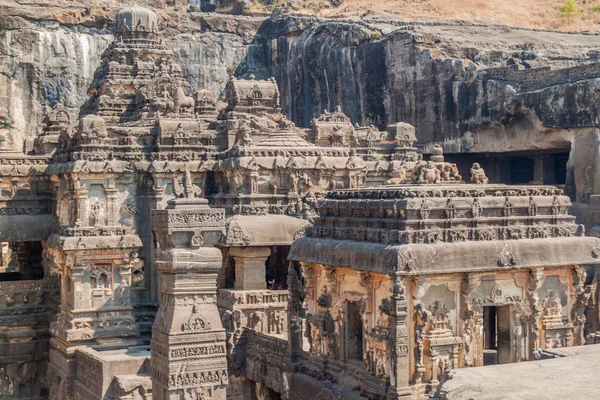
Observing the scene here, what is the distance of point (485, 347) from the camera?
18.0m

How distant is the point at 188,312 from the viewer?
14.5 meters

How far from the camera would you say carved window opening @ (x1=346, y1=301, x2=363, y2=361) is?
15.7m

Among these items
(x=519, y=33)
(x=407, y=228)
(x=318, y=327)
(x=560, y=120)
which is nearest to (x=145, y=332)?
(x=318, y=327)

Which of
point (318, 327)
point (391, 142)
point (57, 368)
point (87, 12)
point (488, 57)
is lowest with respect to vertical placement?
point (57, 368)

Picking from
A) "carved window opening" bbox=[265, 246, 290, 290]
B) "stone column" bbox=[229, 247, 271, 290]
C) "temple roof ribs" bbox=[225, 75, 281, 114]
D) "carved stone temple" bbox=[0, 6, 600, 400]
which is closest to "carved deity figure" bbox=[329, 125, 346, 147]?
"carved stone temple" bbox=[0, 6, 600, 400]

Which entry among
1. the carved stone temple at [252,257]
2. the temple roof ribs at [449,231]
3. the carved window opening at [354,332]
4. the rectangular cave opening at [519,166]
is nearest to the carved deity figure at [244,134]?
the carved stone temple at [252,257]

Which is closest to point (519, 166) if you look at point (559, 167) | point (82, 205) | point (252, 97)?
point (559, 167)

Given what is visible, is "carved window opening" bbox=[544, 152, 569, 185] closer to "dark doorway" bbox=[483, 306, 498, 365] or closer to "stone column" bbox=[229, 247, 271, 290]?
"stone column" bbox=[229, 247, 271, 290]

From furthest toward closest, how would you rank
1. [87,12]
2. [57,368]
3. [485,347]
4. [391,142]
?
[87,12]
[391,142]
[57,368]
[485,347]

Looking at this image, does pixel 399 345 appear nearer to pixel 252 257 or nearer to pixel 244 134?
pixel 252 257

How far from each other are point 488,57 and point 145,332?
66.5 feet

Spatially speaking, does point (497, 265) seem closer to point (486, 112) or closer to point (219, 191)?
point (219, 191)

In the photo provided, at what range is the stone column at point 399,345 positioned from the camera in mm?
13836

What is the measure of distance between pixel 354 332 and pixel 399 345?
6.24 feet
